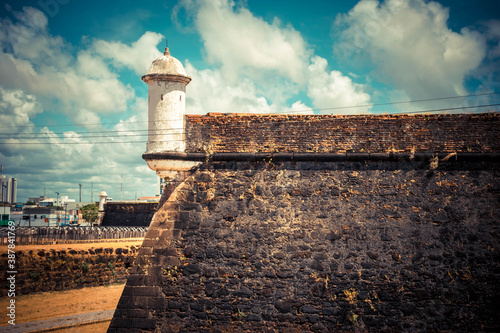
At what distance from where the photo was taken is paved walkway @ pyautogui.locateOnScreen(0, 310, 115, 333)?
456 inches

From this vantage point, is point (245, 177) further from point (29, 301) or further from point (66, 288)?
point (66, 288)

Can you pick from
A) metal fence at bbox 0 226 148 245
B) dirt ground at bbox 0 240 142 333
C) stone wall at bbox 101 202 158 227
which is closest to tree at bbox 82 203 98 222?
stone wall at bbox 101 202 158 227

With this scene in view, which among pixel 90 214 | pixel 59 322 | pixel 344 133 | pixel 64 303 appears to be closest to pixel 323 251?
pixel 344 133

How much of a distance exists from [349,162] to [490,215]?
3389mm

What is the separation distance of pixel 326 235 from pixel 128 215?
98.3ft

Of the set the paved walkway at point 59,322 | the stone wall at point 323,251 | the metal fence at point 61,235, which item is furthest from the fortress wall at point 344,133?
the metal fence at point 61,235

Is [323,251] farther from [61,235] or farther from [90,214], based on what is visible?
[90,214]

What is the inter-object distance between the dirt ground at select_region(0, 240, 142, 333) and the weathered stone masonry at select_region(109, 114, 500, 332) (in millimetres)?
5866

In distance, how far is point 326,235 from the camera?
807 cm

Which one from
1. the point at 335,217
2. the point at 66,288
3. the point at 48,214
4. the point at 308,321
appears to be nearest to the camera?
the point at 308,321

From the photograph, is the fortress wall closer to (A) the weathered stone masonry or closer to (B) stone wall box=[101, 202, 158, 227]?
(A) the weathered stone masonry

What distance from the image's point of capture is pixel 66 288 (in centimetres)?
1850

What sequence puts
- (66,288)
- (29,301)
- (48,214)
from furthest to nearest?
(48,214)
(66,288)
(29,301)

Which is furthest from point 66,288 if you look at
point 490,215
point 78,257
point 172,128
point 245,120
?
point 490,215
